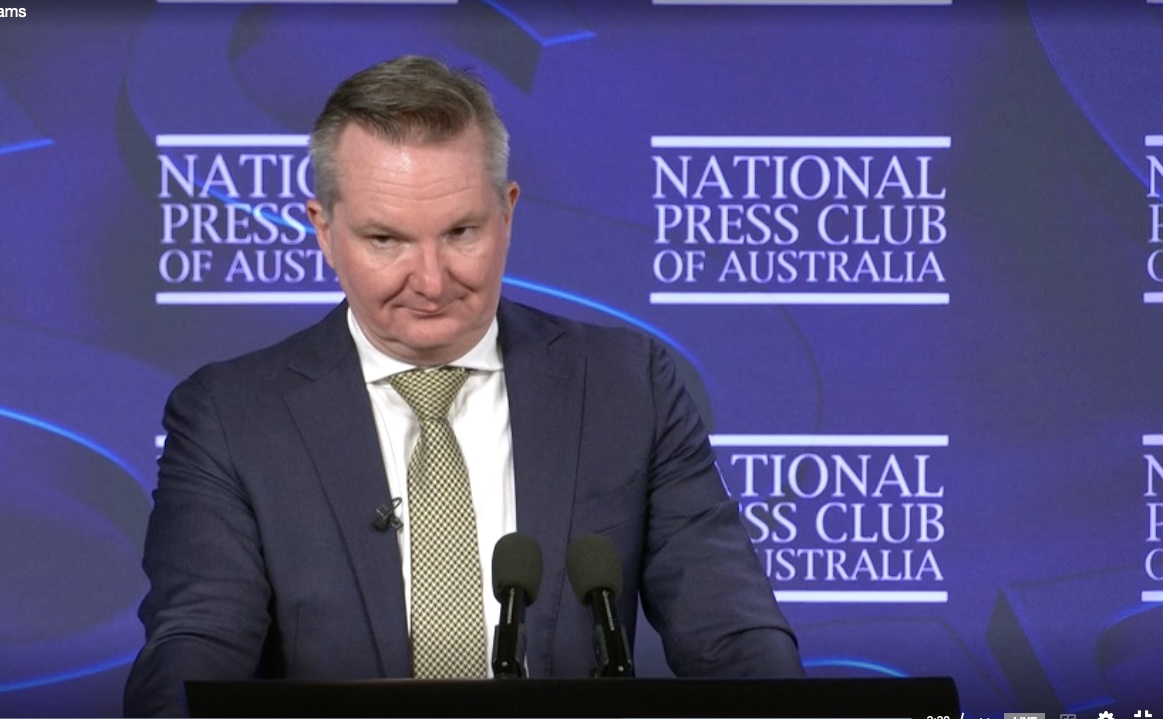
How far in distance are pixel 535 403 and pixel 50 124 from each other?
2031 millimetres

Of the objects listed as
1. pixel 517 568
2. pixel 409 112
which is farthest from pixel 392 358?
pixel 517 568

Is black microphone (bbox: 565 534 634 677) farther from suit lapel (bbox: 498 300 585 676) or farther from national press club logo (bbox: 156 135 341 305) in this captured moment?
national press club logo (bbox: 156 135 341 305)

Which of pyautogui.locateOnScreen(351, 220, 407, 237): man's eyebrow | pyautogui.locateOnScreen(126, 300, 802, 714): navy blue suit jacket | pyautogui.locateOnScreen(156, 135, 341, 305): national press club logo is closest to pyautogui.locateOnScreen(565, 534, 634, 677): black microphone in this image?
pyautogui.locateOnScreen(126, 300, 802, 714): navy blue suit jacket

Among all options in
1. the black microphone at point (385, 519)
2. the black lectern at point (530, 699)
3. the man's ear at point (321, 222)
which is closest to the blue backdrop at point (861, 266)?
the man's ear at point (321, 222)

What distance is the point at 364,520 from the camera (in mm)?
Result: 2746

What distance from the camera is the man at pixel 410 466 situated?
2.64m

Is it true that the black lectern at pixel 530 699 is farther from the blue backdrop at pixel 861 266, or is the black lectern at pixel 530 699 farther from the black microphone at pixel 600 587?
the blue backdrop at pixel 861 266

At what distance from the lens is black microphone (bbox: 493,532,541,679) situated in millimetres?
1977

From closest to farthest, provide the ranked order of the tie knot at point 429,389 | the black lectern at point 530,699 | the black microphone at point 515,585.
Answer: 1. the black lectern at point 530,699
2. the black microphone at point 515,585
3. the tie knot at point 429,389

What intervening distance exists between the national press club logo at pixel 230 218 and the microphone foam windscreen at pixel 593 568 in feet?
7.74

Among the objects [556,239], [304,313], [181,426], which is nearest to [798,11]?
[556,239]

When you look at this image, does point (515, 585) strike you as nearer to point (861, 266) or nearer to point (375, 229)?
point (375, 229)

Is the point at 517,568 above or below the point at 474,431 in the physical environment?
below

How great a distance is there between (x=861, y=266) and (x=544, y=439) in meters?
1.76
